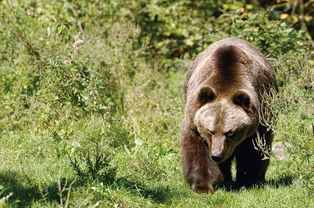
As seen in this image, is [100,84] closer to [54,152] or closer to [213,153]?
[54,152]

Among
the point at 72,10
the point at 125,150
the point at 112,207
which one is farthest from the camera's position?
the point at 72,10

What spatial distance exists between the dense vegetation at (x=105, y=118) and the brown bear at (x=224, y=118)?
0.28 meters

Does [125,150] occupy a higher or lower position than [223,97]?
lower

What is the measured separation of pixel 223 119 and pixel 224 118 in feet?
0.05

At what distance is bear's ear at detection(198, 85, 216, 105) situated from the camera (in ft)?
18.9

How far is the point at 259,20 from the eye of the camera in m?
10.1

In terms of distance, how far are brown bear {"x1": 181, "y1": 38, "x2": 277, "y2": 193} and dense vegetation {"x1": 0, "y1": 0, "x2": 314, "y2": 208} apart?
0.28 m

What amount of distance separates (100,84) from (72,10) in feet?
15.8

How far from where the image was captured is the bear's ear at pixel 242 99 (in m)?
5.71

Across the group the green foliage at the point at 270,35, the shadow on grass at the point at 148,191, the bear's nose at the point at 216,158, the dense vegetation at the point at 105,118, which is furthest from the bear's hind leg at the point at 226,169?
the green foliage at the point at 270,35

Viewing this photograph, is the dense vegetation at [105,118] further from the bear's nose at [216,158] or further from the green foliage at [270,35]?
the bear's nose at [216,158]

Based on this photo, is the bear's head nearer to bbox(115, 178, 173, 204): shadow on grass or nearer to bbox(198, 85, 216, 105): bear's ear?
bbox(198, 85, 216, 105): bear's ear

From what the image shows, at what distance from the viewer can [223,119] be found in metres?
5.74

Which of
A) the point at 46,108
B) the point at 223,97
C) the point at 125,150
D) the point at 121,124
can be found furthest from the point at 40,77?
the point at 223,97
